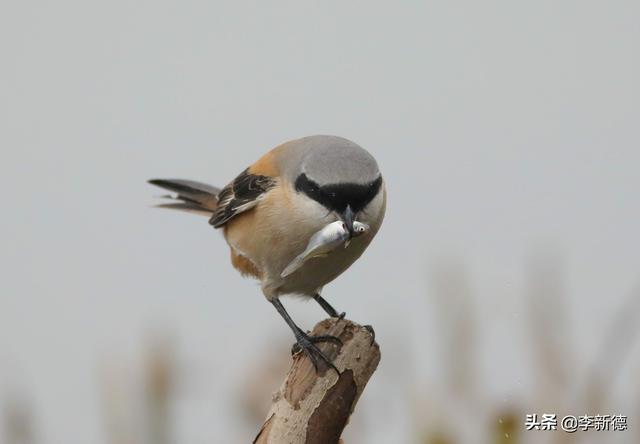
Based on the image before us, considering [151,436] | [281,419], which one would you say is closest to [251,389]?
[151,436]

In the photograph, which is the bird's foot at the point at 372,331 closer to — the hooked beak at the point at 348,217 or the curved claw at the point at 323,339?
the curved claw at the point at 323,339

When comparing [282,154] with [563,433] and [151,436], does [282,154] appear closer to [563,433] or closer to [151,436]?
[151,436]

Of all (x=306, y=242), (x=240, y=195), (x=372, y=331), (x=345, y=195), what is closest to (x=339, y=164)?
(x=345, y=195)

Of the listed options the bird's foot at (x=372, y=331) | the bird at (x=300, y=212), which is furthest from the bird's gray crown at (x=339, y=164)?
the bird's foot at (x=372, y=331)

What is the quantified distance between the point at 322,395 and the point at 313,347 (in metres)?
0.19

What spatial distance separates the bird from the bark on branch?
0.05 metres

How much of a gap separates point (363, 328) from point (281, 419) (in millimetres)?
415

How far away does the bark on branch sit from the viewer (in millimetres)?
2572

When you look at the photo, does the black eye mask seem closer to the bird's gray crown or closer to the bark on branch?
the bird's gray crown

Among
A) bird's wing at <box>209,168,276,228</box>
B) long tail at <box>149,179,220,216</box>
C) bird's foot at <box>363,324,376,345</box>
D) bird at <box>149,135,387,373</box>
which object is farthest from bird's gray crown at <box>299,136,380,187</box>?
long tail at <box>149,179,220,216</box>

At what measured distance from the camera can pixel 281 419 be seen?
8.48ft

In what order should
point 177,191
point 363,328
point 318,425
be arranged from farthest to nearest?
point 177,191 → point 363,328 → point 318,425

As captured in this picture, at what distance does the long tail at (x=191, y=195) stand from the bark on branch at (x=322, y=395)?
1679mm

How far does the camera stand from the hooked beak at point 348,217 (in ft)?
9.78
